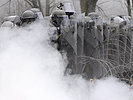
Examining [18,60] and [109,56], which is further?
[109,56]

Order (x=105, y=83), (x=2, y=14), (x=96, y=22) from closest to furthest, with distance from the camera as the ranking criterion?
1. (x=105, y=83)
2. (x=96, y=22)
3. (x=2, y=14)

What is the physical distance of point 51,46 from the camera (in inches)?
167

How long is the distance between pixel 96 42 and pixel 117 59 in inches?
19.5

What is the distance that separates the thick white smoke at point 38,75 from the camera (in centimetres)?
374

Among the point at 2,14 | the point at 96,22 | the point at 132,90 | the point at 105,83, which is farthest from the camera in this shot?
the point at 2,14

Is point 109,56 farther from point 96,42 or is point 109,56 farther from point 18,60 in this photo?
point 18,60

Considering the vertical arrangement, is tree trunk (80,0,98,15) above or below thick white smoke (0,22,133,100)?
above

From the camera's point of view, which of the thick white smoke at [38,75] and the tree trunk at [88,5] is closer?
the thick white smoke at [38,75]

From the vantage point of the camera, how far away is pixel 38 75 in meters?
3.87

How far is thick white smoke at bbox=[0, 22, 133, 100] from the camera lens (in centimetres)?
374

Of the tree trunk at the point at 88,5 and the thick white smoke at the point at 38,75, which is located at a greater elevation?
the tree trunk at the point at 88,5

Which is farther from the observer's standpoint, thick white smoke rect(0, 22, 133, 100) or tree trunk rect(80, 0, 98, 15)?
tree trunk rect(80, 0, 98, 15)

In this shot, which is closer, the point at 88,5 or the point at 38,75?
the point at 38,75

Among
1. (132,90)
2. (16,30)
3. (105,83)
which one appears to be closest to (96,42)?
(105,83)
